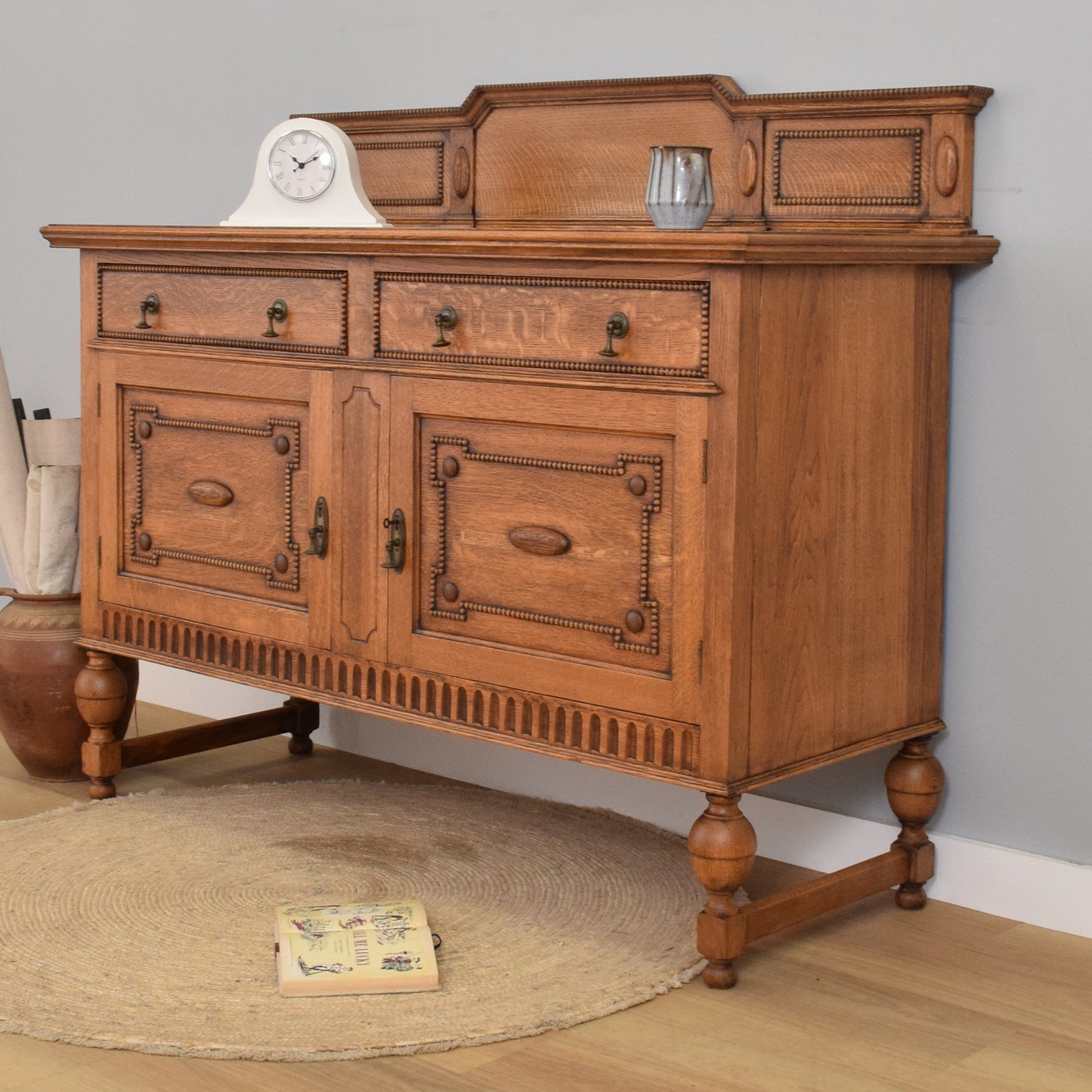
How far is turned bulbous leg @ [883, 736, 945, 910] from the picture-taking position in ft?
7.69

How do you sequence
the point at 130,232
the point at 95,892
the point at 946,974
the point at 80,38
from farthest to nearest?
the point at 80,38 < the point at 130,232 < the point at 95,892 < the point at 946,974

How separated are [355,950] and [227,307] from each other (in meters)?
1.00

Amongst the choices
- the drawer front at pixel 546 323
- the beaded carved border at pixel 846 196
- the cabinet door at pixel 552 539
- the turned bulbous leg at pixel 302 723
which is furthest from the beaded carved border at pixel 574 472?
the turned bulbous leg at pixel 302 723

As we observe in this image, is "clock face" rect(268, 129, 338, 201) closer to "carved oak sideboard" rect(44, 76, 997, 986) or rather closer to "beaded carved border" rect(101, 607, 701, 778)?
"carved oak sideboard" rect(44, 76, 997, 986)

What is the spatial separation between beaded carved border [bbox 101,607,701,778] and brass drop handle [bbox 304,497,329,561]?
0.16m

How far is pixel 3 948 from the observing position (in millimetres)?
2150

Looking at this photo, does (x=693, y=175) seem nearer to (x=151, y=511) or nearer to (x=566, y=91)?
(x=566, y=91)

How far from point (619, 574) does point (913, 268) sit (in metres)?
0.59

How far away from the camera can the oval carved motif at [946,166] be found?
2252 millimetres

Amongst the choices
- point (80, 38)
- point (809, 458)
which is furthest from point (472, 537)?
point (80, 38)

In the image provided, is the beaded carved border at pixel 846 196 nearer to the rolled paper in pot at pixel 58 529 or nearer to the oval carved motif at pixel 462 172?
the oval carved motif at pixel 462 172

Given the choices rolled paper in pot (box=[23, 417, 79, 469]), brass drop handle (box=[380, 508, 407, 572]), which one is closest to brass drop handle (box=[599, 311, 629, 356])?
brass drop handle (box=[380, 508, 407, 572])

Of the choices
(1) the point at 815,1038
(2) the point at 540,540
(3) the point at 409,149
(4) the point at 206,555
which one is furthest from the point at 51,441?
(1) the point at 815,1038

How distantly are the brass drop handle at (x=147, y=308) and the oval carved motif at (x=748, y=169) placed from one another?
3.07 ft
